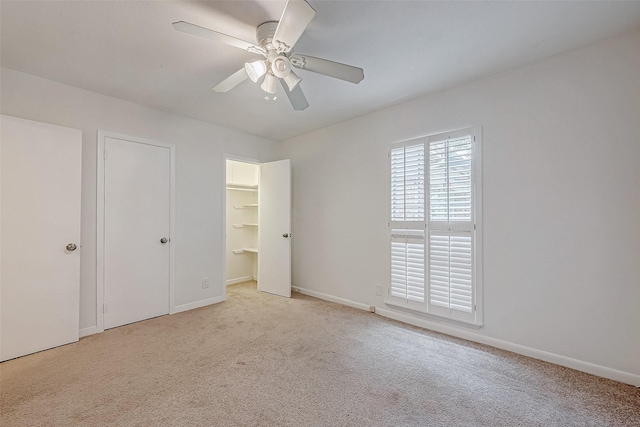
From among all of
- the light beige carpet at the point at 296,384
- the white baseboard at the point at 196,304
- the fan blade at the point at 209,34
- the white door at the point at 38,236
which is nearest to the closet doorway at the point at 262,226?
the white baseboard at the point at 196,304

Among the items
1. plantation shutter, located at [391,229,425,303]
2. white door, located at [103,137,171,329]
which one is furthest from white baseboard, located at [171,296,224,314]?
plantation shutter, located at [391,229,425,303]

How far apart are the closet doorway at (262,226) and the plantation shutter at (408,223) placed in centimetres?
162

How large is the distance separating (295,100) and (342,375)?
7.04 ft

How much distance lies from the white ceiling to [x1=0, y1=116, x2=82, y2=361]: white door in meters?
0.65

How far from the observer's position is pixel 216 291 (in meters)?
3.92

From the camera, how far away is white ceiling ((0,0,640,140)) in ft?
5.75

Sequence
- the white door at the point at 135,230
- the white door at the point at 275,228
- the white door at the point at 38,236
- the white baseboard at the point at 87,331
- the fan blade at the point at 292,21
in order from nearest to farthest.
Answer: the fan blade at the point at 292,21 → the white door at the point at 38,236 → the white baseboard at the point at 87,331 → the white door at the point at 135,230 → the white door at the point at 275,228

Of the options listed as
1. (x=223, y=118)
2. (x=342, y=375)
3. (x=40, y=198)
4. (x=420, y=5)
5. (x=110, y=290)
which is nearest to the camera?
(x=420, y=5)

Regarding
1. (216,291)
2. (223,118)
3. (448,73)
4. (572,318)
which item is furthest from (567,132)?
(216,291)

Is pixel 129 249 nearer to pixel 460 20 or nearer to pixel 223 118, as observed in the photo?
pixel 223 118

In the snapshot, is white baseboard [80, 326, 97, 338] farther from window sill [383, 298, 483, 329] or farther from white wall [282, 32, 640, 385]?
white wall [282, 32, 640, 385]

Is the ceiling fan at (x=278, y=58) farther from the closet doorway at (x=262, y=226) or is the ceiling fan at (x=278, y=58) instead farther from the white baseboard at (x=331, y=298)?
the white baseboard at (x=331, y=298)

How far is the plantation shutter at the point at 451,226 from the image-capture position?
271cm

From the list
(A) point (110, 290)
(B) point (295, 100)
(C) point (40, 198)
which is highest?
(B) point (295, 100)
